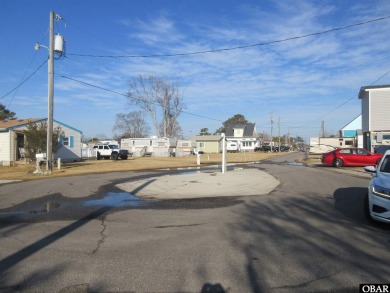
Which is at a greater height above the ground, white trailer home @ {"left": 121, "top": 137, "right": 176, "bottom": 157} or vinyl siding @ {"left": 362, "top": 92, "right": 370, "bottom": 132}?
vinyl siding @ {"left": 362, "top": 92, "right": 370, "bottom": 132}

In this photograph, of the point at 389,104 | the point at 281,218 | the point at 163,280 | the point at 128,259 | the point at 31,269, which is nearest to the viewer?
the point at 163,280

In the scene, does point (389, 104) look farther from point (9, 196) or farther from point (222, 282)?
point (222, 282)

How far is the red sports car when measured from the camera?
26.8 metres

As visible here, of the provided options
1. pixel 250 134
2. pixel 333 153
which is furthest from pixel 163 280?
pixel 250 134

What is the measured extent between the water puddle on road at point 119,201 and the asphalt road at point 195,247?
0.47 meters

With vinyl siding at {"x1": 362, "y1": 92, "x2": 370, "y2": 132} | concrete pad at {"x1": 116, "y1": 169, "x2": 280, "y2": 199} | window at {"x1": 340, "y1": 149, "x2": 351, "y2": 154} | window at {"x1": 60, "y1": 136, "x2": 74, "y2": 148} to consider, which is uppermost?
vinyl siding at {"x1": 362, "y1": 92, "x2": 370, "y2": 132}

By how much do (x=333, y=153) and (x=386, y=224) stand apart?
21076 mm

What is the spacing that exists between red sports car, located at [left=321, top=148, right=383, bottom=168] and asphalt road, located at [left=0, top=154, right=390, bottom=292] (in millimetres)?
17448

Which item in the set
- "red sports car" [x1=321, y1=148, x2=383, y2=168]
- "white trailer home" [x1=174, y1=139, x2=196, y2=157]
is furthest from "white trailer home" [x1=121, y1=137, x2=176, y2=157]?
"red sports car" [x1=321, y1=148, x2=383, y2=168]

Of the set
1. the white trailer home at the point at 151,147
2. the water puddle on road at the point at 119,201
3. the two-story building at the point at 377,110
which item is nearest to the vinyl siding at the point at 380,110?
the two-story building at the point at 377,110

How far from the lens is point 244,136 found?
3816 inches

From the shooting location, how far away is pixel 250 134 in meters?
97.2

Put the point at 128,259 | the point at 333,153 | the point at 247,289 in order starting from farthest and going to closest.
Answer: the point at 333,153, the point at 128,259, the point at 247,289

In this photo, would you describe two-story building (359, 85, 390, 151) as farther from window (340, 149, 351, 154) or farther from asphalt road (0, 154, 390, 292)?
asphalt road (0, 154, 390, 292)
